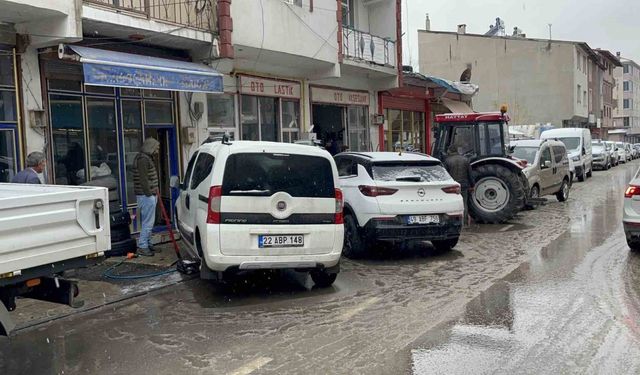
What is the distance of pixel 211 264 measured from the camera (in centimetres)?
694

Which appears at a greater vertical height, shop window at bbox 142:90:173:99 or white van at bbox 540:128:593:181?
shop window at bbox 142:90:173:99

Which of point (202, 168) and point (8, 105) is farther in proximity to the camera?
point (8, 105)

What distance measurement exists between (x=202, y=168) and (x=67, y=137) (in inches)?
140

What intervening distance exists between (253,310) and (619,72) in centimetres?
9598

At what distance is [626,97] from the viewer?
89.1 meters

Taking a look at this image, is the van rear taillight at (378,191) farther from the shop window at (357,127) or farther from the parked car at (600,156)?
the parked car at (600,156)

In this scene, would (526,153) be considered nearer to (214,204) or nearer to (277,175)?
(277,175)

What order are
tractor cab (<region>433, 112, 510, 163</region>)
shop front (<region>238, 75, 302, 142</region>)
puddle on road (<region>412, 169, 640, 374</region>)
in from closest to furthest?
puddle on road (<region>412, 169, 640, 374</region>), shop front (<region>238, 75, 302, 142</region>), tractor cab (<region>433, 112, 510, 163</region>)

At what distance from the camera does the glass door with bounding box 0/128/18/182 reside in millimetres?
9203

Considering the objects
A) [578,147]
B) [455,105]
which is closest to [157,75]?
[455,105]

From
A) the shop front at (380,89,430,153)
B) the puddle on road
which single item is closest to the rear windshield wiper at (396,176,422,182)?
the puddle on road

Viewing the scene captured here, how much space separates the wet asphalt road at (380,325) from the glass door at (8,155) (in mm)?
3416

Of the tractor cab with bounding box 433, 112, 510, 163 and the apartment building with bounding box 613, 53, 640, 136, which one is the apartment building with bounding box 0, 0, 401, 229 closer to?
the tractor cab with bounding box 433, 112, 510, 163

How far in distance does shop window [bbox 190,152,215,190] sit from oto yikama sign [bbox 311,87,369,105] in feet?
28.0
